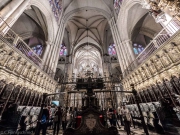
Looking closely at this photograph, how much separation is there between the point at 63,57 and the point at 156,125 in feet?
61.2

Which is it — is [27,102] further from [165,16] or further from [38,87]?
[165,16]

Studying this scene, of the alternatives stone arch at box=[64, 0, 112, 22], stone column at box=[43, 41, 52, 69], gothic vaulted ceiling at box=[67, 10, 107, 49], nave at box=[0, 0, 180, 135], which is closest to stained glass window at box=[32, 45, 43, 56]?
nave at box=[0, 0, 180, 135]

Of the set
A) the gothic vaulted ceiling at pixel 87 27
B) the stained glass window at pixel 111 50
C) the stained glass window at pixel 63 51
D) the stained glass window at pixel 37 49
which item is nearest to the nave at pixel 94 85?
the stained glass window at pixel 37 49

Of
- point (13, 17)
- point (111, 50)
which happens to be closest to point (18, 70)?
point (13, 17)

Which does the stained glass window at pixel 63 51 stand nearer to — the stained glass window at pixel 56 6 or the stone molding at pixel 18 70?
the stained glass window at pixel 56 6

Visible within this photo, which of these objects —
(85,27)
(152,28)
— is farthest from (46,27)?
(152,28)

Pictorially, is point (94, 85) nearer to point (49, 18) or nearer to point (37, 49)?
point (49, 18)

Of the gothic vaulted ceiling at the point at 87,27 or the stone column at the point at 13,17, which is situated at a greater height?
the gothic vaulted ceiling at the point at 87,27

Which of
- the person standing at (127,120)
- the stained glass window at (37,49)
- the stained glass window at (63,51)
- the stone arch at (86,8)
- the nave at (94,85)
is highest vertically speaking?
the stone arch at (86,8)

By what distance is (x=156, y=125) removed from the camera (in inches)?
161

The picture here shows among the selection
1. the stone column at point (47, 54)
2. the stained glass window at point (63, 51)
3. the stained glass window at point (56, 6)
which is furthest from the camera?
the stained glass window at point (63, 51)

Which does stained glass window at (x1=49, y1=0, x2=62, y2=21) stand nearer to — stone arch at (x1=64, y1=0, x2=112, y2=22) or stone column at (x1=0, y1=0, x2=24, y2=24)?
stone arch at (x1=64, y1=0, x2=112, y2=22)

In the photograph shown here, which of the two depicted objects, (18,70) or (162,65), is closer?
(162,65)

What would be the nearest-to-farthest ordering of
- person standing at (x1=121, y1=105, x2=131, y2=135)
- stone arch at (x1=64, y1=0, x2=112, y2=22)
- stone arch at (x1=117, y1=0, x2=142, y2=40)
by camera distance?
person standing at (x1=121, y1=105, x2=131, y2=135), stone arch at (x1=117, y1=0, x2=142, y2=40), stone arch at (x1=64, y1=0, x2=112, y2=22)
